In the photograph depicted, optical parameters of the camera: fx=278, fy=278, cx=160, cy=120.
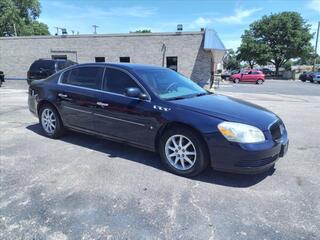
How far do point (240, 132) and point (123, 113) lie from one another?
1842mm

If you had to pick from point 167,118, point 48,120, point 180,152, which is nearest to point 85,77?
point 48,120

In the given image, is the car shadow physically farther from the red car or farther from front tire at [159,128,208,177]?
the red car

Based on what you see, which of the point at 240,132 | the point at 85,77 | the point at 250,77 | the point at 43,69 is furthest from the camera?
the point at 250,77

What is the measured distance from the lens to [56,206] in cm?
312

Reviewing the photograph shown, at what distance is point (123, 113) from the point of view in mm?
4379

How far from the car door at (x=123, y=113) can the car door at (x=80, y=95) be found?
0.60 feet

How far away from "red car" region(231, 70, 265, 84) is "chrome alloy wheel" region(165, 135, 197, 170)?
101 ft

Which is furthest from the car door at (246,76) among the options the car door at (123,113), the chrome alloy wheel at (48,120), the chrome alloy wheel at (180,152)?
the chrome alloy wheel at (180,152)

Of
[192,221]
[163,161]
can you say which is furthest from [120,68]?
[192,221]

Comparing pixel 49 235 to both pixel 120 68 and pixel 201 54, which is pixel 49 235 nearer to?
pixel 120 68

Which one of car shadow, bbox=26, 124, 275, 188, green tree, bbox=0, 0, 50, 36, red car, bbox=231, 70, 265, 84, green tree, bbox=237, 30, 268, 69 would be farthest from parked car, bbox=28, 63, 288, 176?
green tree, bbox=237, 30, 268, 69

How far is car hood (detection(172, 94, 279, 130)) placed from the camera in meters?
3.63

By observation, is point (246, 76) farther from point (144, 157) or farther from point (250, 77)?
point (144, 157)

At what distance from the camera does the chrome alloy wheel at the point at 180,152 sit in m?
3.84
